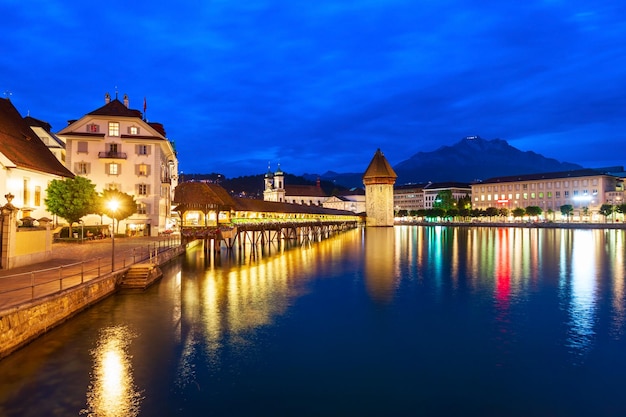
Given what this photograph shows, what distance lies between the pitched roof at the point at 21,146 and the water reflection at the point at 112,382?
16.7 m

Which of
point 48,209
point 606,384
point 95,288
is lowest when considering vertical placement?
point 606,384

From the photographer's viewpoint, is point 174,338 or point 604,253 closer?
point 174,338

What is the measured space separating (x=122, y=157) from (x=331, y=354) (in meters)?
37.6

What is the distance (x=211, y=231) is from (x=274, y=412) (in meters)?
29.9

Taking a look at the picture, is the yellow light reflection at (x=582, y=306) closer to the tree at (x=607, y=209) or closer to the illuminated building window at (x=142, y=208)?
the illuminated building window at (x=142, y=208)

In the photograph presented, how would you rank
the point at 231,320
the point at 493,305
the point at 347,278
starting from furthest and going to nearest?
the point at 347,278
the point at 493,305
the point at 231,320

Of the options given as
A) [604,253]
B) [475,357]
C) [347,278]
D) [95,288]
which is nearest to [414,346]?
[475,357]

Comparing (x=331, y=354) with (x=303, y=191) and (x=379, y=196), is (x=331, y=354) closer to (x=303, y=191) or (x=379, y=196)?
(x=379, y=196)

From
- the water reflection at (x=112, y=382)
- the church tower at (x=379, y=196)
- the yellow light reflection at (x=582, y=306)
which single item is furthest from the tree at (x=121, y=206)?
the church tower at (x=379, y=196)

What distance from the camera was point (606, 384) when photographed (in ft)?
36.9

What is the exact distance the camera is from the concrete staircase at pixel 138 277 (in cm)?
2156

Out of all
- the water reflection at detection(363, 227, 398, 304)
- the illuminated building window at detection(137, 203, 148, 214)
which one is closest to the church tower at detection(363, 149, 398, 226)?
the water reflection at detection(363, 227, 398, 304)

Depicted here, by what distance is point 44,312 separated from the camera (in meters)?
13.7

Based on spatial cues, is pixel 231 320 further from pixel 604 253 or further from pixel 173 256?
pixel 604 253
